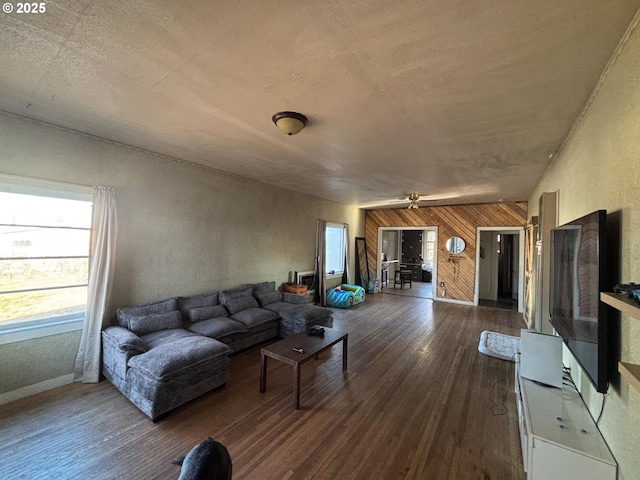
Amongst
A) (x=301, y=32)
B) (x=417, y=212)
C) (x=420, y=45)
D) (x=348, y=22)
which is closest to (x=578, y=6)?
(x=420, y=45)

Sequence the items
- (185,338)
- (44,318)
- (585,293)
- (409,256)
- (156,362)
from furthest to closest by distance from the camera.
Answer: (409,256)
(185,338)
(44,318)
(156,362)
(585,293)

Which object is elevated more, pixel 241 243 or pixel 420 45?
pixel 420 45

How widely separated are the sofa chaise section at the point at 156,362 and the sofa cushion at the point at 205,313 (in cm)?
42

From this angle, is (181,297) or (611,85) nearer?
(611,85)

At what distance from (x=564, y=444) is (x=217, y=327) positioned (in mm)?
3404

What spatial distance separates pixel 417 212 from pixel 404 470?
7.05 m

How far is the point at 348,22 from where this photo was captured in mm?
1315

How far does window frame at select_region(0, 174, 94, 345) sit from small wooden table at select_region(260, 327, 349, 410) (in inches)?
85.6

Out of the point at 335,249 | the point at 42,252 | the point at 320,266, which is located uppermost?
the point at 335,249

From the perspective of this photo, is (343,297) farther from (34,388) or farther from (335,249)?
(34,388)

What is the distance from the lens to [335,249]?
783 cm

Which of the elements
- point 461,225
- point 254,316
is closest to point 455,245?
point 461,225

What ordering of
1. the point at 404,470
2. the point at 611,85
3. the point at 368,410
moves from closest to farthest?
the point at 611,85
the point at 404,470
the point at 368,410

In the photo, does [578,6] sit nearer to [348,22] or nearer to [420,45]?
[420,45]
